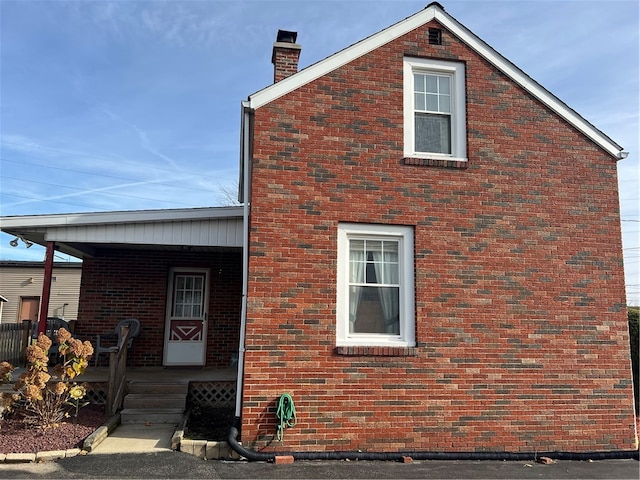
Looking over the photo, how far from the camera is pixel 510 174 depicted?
311 inches

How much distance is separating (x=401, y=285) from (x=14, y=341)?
842cm

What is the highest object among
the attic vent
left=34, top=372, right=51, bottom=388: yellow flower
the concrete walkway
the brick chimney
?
the attic vent

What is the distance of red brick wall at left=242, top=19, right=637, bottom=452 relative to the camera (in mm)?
6910

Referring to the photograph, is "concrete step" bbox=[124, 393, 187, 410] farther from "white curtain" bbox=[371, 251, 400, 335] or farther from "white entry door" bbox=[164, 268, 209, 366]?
"white curtain" bbox=[371, 251, 400, 335]

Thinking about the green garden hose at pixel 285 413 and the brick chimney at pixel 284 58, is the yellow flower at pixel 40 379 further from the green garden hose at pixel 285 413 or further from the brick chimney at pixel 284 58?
the brick chimney at pixel 284 58

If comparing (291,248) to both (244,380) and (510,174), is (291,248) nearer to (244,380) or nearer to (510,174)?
(244,380)

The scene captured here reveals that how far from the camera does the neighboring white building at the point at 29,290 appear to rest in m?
24.6

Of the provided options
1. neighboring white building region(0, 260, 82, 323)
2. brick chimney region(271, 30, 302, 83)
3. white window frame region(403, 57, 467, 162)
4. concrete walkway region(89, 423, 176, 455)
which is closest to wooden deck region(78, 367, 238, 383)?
concrete walkway region(89, 423, 176, 455)

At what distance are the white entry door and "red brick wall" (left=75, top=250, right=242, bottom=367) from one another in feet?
0.50

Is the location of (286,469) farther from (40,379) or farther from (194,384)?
(40,379)

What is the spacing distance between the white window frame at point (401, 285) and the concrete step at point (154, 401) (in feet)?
10.3

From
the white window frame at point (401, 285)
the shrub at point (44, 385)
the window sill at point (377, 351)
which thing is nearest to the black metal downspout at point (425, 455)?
the window sill at point (377, 351)

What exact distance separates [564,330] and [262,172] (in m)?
5.12

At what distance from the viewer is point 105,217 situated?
934cm
